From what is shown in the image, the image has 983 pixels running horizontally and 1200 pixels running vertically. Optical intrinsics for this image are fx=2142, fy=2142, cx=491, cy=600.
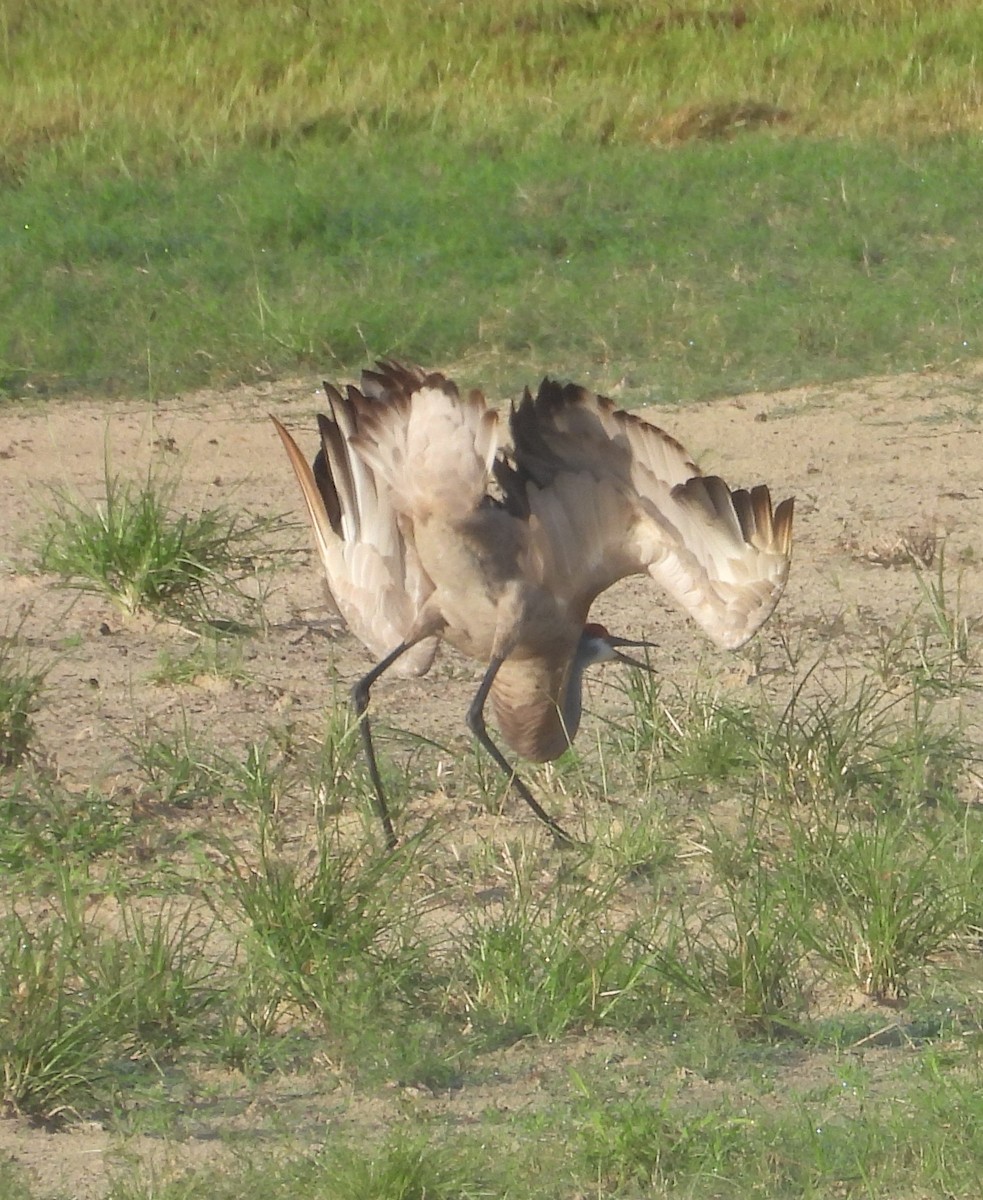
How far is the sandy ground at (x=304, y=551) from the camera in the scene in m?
5.14

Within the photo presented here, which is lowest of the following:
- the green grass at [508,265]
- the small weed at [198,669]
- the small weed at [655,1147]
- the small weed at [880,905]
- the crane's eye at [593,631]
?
the small weed at [655,1147]

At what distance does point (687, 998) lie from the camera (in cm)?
372

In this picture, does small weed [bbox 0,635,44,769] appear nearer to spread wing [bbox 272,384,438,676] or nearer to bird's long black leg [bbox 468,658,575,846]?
spread wing [bbox 272,384,438,676]

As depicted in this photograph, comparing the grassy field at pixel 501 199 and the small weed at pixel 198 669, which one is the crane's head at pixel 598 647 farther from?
the grassy field at pixel 501 199

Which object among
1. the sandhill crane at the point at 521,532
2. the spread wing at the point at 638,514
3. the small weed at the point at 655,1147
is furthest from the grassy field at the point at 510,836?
the spread wing at the point at 638,514

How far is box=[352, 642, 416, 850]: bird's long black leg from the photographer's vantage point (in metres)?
4.36

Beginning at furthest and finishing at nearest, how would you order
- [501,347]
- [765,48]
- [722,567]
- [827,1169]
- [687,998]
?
[765,48] → [501,347] → [722,567] → [687,998] → [827,1169]

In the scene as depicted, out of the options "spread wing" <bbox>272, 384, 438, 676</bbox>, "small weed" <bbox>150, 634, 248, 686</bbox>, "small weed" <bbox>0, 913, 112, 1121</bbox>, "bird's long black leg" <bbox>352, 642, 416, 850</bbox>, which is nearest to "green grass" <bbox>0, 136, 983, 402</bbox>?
"small weed" <bbox>150, 634, 248, 686</bbox>

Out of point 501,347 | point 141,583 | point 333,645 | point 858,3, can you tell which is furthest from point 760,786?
point 858,3

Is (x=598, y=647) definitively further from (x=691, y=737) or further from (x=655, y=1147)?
(x=655, y=1147)

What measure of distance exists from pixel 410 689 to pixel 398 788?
800 mm

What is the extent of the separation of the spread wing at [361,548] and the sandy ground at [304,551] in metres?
0.35

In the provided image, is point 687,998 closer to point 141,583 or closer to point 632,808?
point 632,808

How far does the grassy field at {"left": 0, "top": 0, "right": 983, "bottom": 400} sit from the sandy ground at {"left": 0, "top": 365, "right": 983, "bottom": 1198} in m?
0.35
